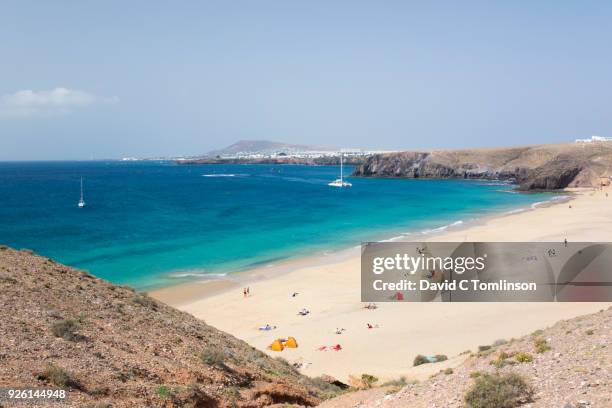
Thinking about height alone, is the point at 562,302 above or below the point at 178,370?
below

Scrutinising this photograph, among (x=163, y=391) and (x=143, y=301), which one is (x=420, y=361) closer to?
(x=143, y=301)

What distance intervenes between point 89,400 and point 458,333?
51.7 feet

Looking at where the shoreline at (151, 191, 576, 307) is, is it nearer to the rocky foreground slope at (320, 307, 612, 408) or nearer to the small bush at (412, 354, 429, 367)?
the small bush at (412, 354, 429, 367)

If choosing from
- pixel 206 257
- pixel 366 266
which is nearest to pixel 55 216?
pixel 206 257

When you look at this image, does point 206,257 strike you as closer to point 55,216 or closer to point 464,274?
point 464,274

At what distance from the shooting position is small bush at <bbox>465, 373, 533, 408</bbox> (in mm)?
7160

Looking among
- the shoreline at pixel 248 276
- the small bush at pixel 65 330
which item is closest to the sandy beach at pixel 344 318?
the shoreline at pixel 248 276

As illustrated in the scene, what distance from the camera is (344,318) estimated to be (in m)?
23.2

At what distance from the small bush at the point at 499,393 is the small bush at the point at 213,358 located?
5.35 metres

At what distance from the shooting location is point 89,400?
7.55 metres

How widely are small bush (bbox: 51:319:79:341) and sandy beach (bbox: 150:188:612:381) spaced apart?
8730 millimetres

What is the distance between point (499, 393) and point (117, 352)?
7004mm

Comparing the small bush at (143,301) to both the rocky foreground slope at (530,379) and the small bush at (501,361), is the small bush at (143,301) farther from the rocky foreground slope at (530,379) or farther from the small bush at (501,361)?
the small bush at (501,361)

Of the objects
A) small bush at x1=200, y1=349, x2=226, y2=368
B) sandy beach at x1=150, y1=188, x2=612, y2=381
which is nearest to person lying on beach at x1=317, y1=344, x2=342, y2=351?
sandy beach at x1=150, y1=188, x2=612, y2=381
